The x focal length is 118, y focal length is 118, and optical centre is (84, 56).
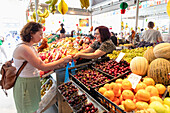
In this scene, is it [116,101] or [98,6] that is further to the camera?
[98,6]

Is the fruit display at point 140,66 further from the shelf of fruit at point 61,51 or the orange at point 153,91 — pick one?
the shelf of fruit at point 61,51

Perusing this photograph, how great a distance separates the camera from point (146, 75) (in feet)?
5.15

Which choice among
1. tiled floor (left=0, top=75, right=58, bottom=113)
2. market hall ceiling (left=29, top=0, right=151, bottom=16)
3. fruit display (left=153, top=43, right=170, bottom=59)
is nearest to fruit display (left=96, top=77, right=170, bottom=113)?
fruit display (left=153, top=43, right=170, bottom=59)

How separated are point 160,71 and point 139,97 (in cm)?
47

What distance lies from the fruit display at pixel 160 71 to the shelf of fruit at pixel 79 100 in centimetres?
69

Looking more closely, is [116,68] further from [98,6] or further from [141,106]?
[98,6]

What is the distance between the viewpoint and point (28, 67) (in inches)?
63.5

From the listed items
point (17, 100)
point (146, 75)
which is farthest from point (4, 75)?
point (146, 75)

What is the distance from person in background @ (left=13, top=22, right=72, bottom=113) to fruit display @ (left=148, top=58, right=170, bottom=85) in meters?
1.23

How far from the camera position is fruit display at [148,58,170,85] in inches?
51.2

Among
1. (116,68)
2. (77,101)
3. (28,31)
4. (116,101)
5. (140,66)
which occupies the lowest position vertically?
(77,101)

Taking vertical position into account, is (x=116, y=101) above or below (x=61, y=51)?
below

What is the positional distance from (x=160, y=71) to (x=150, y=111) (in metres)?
0.63

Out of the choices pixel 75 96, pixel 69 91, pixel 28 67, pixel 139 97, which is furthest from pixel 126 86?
pixel 28 67
